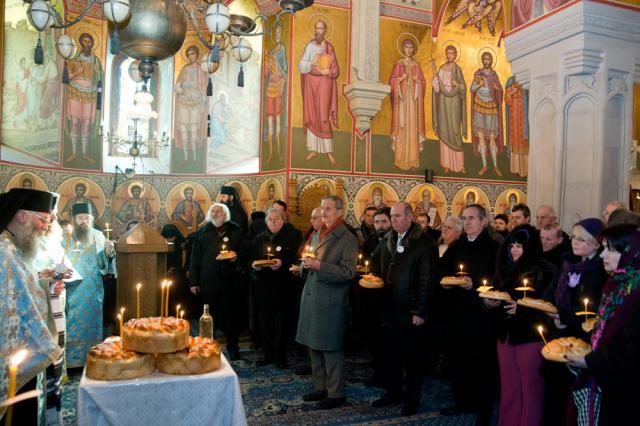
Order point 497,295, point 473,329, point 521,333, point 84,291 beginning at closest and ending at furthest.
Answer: point 497,295 → point 521,333 → point 473,329 → point 84,291

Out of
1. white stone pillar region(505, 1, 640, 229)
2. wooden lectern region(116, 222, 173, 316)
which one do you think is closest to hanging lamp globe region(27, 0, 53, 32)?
wooden lectern region(116, 222, 173, 316)

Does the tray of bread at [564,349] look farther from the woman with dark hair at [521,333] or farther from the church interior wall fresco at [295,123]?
the church interior wall fresco at [295,123]

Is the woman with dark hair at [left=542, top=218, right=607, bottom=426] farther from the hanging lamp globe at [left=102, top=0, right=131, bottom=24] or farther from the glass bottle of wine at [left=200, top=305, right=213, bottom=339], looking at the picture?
the hanging lamp globe at [left=102, top=0, right=131, bottom=24]

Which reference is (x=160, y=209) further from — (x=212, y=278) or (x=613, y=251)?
(x=613, y=251)

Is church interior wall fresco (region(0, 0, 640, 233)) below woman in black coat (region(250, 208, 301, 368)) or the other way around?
the other way around

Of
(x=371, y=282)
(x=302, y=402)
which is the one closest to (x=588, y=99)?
(x=371, y=282)

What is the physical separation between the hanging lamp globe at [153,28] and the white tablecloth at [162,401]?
1907 millimetres

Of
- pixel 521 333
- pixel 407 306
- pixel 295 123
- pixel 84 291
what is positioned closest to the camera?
pixel 521 333

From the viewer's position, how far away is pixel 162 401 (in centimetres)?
259

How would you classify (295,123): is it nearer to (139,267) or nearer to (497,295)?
(139,267)

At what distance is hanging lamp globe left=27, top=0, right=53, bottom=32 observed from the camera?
3885 mm

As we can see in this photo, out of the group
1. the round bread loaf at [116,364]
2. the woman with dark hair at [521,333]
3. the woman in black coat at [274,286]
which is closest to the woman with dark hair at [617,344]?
the woman with dark hair at [521,333]

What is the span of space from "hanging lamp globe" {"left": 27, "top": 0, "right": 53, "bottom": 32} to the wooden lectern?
6.44 ft

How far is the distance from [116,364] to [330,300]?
212 centimetres
